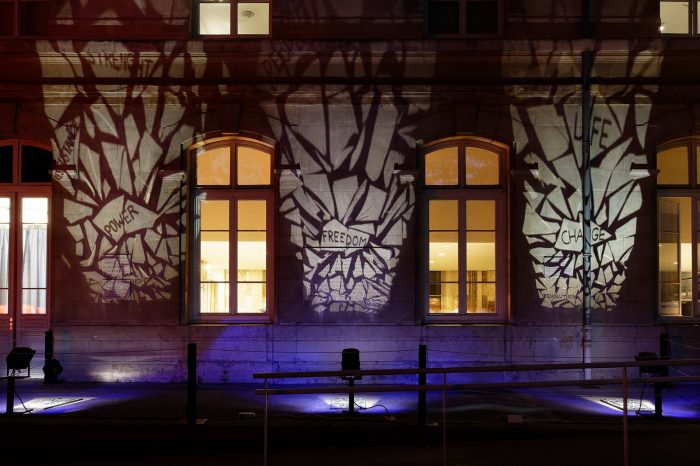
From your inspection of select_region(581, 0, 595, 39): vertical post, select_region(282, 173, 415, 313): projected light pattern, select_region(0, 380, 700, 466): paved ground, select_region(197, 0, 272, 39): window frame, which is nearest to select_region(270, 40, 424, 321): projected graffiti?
select_region(282, 173, 415, 313): projected light pattern

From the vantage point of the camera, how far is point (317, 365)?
425 inches

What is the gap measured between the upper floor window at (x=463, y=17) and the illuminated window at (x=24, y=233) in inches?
293

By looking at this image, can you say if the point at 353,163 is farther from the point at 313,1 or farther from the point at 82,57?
the point at 82,57

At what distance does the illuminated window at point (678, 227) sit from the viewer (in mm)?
11180

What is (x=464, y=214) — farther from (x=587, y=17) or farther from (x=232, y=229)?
(x=232, y=229)

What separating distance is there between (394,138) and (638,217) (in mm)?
4524

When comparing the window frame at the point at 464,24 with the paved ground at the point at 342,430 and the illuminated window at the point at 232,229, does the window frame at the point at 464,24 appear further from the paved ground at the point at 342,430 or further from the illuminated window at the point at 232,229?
the paved ground at the point at 342,430

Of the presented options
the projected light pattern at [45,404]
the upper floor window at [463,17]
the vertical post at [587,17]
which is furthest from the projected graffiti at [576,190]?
the projected light pattern at [45,404]

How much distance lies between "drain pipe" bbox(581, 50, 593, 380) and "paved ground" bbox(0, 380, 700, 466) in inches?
46.5

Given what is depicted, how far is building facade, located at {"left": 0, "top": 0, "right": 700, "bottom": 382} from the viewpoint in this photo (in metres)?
10.8

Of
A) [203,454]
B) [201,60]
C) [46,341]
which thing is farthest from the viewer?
[201,60]

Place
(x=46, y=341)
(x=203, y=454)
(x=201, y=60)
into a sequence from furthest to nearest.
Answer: (x=201, y=60) < (x=46, y=341) < (x=203, y=454)

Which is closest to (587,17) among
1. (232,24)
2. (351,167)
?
(351,167)

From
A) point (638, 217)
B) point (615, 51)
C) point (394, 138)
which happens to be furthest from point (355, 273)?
point (615, 51)
